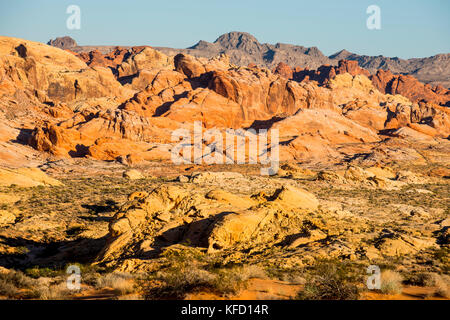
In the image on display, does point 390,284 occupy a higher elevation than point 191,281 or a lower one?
lower

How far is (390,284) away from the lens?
976 cm

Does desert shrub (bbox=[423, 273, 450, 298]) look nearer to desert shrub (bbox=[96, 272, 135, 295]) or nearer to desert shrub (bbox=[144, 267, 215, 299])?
desert shrub (bbox=[144, 267, 215, 299])

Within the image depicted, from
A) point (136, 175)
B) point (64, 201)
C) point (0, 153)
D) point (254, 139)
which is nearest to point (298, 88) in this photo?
point (254, 139)

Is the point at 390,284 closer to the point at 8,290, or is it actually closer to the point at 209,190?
the point at 8,290

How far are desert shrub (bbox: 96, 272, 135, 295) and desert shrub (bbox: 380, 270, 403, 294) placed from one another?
7017 millimetres

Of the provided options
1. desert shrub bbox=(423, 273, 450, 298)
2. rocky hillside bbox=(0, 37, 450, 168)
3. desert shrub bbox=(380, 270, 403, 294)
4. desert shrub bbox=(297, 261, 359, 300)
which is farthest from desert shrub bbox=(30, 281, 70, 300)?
rocky hillside bbox=(0, 37, 450, 168)

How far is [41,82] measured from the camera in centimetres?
8831

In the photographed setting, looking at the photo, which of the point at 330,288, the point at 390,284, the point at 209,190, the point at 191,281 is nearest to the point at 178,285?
the point at 191,281

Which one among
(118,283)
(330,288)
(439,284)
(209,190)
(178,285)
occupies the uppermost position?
(178,285)

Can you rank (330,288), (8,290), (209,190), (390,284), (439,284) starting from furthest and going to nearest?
1. (209,190)
2. (439,284)
3. (390,284)
4. (330,288)
5. (8,290)

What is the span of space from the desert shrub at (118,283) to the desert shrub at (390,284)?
23.0ft

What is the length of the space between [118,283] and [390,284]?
25.2 ft
